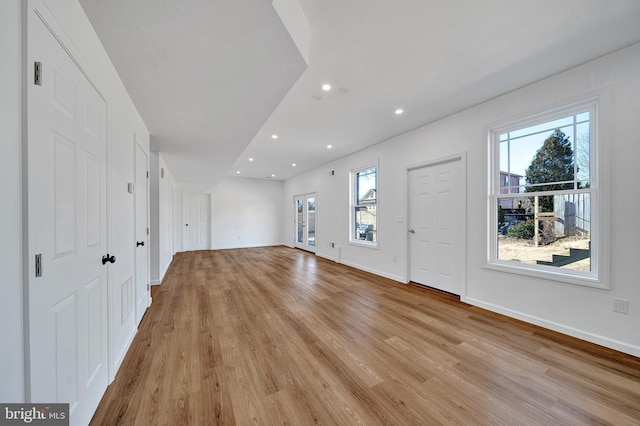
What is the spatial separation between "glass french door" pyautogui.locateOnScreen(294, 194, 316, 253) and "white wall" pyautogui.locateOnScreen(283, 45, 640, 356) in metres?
3.41

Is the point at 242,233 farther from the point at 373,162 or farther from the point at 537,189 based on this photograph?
the point at 537,189

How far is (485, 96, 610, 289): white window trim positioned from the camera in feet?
7.03

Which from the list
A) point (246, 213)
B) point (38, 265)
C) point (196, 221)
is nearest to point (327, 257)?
point (246, 213)

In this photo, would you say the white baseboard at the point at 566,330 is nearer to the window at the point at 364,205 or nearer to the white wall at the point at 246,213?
the window at the point at 364,205

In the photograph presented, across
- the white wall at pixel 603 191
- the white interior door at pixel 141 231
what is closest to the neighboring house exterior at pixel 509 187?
the white wall at pixel 603 191

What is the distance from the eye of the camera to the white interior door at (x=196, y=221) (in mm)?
7617

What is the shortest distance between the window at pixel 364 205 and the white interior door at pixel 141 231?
3.80 metres

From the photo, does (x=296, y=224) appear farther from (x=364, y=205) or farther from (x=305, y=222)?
(x=364, y=205)

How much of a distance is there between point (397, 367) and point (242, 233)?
738 centimetres

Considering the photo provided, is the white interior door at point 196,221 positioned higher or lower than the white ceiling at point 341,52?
lower

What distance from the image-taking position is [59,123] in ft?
3.59

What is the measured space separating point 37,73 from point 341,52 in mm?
1884

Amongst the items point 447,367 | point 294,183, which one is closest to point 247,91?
point 447,367

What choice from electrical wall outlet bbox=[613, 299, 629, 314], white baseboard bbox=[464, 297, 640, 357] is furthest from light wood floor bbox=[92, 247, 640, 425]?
electrical wall outlet bbox=[613, 299, 629, 314]
